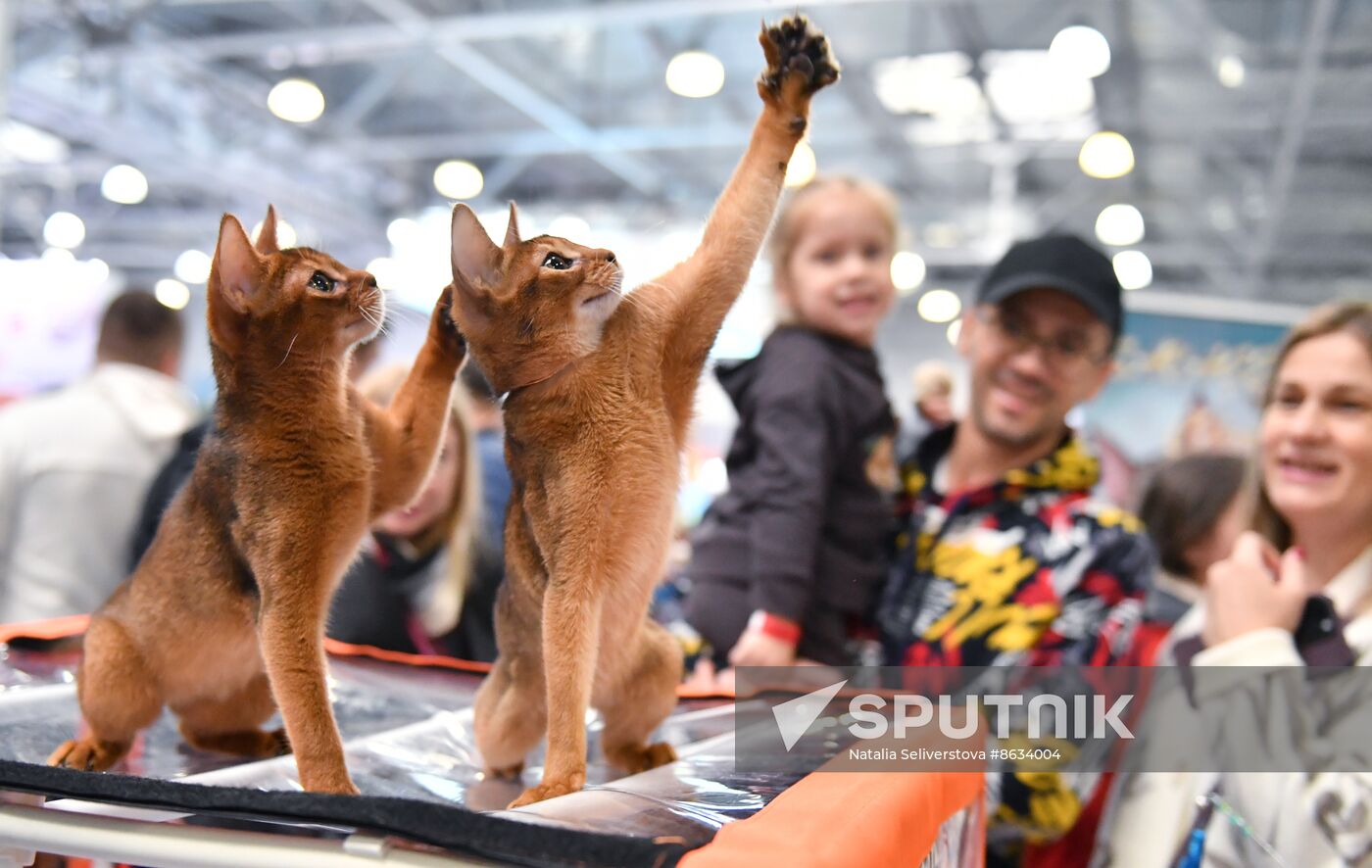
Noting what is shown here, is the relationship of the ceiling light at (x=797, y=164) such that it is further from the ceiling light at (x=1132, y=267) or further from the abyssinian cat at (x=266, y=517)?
the ceiling light at (x=1132, y=267)

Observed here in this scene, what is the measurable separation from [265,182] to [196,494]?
8.44 meters

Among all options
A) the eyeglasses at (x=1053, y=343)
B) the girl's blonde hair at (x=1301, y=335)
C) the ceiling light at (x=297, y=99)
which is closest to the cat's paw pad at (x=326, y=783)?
the eyeglasses at (x=1053, y=343)

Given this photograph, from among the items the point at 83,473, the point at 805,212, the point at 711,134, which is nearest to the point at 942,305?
the point at 711,134

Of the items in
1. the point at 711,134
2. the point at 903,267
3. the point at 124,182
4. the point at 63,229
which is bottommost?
the point at 903,267

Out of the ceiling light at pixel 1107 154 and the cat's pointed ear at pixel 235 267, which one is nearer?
the cat's pointed ear at pixel 235 267

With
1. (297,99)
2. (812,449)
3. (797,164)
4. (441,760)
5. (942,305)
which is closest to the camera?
(441,760)

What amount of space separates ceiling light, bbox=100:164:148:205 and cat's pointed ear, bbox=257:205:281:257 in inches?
318

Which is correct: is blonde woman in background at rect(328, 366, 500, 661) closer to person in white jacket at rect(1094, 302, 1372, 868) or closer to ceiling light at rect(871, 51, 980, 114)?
person in white jacket at rect(1094, 302, 1372, 868)

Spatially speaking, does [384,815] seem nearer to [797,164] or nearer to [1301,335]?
[797,164]

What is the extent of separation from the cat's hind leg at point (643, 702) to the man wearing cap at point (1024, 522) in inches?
25.2

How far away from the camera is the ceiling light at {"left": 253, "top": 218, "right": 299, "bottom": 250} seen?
0.75 m

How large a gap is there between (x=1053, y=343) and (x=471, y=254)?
110 centimetres

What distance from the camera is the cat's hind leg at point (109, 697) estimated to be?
2.50 ft

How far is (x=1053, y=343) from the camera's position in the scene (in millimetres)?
1578
